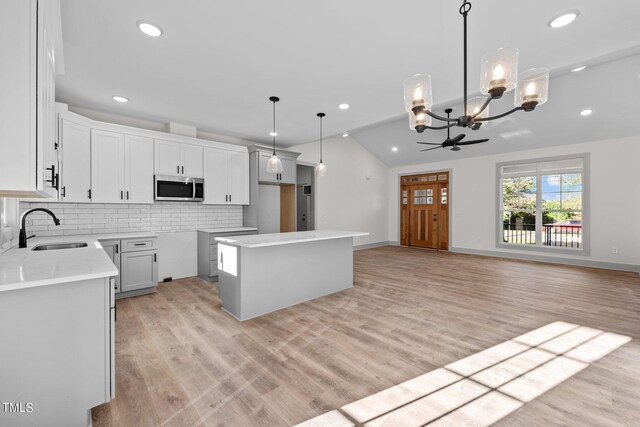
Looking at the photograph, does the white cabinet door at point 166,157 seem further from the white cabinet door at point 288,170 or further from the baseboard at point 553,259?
the baseboard at point 553,259

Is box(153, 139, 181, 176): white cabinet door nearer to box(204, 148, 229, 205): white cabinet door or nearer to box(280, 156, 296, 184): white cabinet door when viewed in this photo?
box(204, 148, 229, 205): white cabinet door

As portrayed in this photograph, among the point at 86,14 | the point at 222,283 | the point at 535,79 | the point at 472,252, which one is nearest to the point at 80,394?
the point at 222,283

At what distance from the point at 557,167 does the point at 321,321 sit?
6794 millimetres

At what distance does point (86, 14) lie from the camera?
2.15 metres

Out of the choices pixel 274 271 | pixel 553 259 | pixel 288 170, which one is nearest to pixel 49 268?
pixel 274 271

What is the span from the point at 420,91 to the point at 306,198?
5.56 m

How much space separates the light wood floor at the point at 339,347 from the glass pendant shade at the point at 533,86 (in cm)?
212

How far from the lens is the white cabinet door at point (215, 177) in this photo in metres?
5.05

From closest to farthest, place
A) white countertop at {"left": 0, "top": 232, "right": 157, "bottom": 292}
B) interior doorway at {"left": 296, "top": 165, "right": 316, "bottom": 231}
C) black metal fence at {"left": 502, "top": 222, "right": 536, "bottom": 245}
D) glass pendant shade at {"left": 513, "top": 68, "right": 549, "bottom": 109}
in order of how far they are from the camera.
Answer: white countertop at {"left": 0, "top": 232, "right": 157, "bottom": 292} → glass pendant shade at {"left": 513, "top": 68, "right": 549, "bottom": 109} → black metal fence at {"left": 502, "top": 222, "right": 536, "bottom": 245} → interior doorway at {"left": 296, "top": 165, "right": 316, "bottom": 231}

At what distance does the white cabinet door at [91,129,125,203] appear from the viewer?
12.9 ft

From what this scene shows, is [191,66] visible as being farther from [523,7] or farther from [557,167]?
[557,167]

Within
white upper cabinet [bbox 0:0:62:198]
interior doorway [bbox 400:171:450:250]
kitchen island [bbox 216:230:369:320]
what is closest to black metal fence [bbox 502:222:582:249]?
interior doorway [bbox 400:171:450:250]

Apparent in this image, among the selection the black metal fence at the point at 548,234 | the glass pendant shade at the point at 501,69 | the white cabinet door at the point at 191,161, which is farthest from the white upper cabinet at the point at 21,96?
the black metal fence at the point at 548,234

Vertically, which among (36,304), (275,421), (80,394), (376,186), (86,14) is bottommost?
(275,421)
